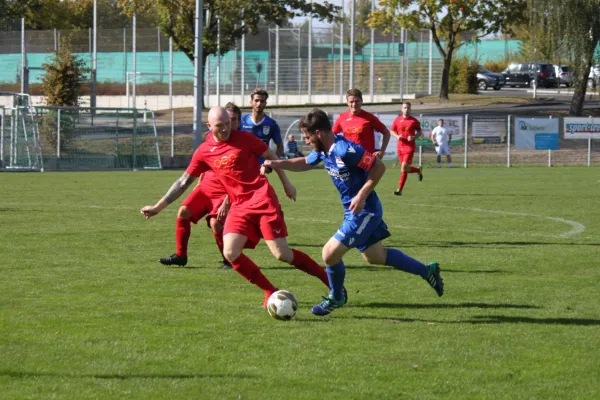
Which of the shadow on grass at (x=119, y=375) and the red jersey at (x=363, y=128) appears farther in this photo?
the red jersey at (x=363, y=128)

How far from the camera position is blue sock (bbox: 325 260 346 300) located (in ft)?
25.8

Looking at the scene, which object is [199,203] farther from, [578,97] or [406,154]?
[578,97]

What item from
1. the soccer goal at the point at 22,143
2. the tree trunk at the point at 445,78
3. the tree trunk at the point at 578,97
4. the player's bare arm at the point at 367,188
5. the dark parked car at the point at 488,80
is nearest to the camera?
the player's bare arm at the point at 367,188

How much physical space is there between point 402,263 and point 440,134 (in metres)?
27.5

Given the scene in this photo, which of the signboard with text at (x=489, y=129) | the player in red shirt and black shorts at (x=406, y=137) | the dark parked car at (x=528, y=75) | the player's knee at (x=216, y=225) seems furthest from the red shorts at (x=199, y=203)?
the dark parked car at (x=528, y=75)

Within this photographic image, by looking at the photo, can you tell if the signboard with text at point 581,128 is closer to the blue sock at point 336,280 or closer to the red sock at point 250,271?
the blue sock at point 336,280

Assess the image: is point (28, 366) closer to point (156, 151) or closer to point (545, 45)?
point (156, 151)

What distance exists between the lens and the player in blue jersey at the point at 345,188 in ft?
24.8

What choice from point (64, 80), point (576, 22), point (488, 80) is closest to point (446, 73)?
point (576, 22)

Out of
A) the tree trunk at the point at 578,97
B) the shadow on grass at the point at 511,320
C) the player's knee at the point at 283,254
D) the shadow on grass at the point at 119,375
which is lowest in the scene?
the shadow on grass at the point at 511,320

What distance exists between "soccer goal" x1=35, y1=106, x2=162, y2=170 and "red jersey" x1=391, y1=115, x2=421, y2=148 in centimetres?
1462

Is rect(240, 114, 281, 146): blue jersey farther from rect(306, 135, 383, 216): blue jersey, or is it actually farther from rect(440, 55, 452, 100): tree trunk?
rect(440, 55, 452, 100): tree trunk

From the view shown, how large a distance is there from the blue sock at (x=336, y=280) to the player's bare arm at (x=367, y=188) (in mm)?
596

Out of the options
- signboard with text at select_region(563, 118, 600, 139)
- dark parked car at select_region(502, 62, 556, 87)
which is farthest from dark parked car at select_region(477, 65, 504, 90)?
signboard with text at select_region(563, 118, 600, 139)
